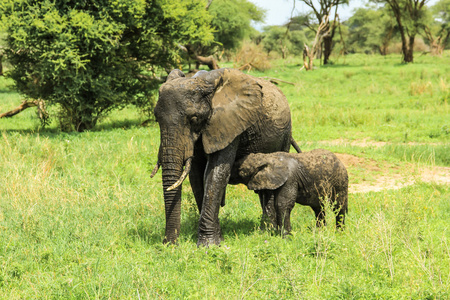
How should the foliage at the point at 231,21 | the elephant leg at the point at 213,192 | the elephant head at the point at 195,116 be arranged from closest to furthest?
1. the elephant head at the point at 195,116
2. the elephant leg at the point at 213,192
3. the foliage at the point at 231,21

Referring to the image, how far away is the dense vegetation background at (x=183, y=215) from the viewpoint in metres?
4.77

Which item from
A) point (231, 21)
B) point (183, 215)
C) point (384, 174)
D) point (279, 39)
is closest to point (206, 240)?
point (183, 215)

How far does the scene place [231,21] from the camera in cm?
3847

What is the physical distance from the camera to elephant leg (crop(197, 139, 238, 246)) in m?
5.80

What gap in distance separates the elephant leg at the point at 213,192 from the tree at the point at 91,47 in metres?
8.09

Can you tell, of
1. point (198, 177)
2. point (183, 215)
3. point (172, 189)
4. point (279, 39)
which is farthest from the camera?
point (279, 39)

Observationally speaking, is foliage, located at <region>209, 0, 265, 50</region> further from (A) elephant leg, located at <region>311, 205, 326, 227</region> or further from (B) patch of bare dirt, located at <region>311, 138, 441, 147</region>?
(A) elephant leg, located at <region>311, 205, 326, 227</region>

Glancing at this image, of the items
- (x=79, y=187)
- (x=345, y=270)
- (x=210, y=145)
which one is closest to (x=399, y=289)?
(x=345, y=270)

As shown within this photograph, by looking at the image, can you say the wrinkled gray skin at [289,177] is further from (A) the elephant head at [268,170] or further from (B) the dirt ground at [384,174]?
(B) the dirt ground at [384,174]

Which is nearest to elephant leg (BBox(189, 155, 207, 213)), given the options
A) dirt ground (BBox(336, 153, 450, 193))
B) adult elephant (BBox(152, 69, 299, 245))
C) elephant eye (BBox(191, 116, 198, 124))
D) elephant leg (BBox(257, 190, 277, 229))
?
adult elephant (BBox(152, 69, 299, 245))

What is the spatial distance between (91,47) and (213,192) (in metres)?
9.20

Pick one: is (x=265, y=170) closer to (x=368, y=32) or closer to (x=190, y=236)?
(x=190, y=236)

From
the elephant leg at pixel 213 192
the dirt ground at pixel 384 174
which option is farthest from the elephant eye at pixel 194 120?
the dirt ground at pixel 384 174

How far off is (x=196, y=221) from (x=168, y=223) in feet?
3.26
